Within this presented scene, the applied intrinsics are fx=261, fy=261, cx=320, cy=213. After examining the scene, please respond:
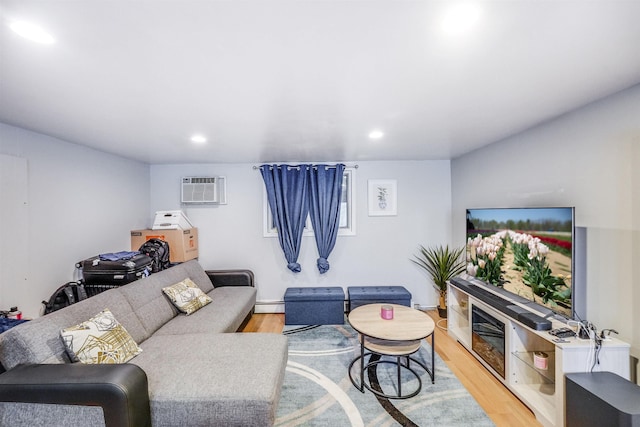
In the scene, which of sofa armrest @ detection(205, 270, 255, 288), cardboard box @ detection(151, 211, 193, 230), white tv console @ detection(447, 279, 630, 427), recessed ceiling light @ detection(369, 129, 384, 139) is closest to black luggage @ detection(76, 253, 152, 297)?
cardboard box @ detection(151, 211, 193, 230)

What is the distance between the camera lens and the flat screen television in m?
1.92

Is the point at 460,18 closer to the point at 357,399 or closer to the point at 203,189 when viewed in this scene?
the point at 357,399

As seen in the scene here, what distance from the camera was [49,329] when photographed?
1.61 m

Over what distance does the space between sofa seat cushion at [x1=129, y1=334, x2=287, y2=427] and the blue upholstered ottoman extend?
1.35m

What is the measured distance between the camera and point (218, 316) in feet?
8.59

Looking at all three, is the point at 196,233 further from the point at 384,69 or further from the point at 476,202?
the point at 476,202

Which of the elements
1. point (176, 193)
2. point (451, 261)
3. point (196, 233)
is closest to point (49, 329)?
point (196, 233)

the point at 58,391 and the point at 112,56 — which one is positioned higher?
the point at 112,56

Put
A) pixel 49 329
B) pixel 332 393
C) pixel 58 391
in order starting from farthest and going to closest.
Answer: pixel 332 393
pixel 49 329
pixel 58 391

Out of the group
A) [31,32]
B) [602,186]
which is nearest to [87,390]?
[31,32]

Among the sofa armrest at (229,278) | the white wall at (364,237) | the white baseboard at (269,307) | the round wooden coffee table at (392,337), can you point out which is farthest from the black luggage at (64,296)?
the round wooden coffee table at (392,337)

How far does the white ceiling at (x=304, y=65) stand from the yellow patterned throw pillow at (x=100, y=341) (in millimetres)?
1509

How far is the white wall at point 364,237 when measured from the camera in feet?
13.0

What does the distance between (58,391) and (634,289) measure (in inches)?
133
